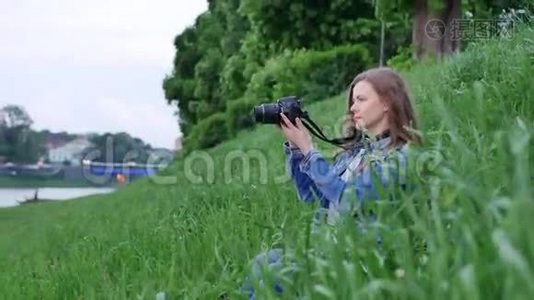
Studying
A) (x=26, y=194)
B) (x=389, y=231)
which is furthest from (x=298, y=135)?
(x=26, y=194)

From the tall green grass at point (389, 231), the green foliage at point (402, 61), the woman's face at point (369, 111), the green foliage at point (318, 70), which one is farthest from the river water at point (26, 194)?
the woman's face at point (369, 111)

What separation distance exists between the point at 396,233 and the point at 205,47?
145ft

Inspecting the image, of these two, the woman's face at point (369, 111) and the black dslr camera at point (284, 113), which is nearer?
the woman's face at point (369, 111)

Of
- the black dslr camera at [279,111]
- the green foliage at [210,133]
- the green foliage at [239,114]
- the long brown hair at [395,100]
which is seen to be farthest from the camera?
the green foliage at [210,133]

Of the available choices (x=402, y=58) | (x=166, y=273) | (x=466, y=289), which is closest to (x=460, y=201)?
(x=466, y=289)

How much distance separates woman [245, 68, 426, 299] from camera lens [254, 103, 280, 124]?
0.07 meters

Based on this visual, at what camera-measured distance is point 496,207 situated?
230 cm

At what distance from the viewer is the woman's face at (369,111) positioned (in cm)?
398

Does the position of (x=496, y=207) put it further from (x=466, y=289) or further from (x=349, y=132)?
(x=349, y=132)

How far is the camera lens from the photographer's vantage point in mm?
4244

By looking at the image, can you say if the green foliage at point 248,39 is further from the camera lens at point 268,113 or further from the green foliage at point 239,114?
the camera lens at point 268,113

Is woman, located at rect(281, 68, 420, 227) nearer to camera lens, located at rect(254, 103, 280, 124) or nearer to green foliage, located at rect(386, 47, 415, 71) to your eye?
camera lens, located at rect(254, 103, 280, 124)

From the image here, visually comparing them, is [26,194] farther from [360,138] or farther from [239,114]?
[360,138]

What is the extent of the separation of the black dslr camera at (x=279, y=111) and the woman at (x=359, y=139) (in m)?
0.04
